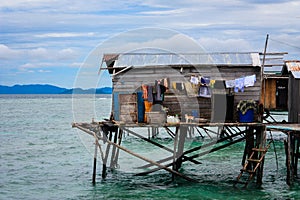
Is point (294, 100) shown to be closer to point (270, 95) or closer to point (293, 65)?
point (293, 65)

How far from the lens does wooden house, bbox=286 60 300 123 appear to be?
71.1 feet

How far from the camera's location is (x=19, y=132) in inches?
1984

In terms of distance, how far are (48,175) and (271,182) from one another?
408 inches

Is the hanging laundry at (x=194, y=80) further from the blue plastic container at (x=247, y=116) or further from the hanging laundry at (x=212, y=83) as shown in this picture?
the blue plastic container at (x=247, y=116)

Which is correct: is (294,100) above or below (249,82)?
below

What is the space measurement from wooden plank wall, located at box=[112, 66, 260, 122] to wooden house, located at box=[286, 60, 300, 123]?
1950mm

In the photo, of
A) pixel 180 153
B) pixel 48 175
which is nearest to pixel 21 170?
pixel 48 175

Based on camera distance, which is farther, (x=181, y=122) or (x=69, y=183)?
(x=69, y=183)

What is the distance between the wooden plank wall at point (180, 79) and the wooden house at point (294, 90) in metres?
1.95

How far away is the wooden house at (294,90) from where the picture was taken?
2166 cm

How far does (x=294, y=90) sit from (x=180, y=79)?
5041mm

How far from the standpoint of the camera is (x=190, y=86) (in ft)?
68.2

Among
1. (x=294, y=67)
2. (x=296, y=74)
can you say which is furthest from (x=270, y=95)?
(x=296, y=74)

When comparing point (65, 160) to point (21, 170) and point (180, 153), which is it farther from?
point (180, 153)
